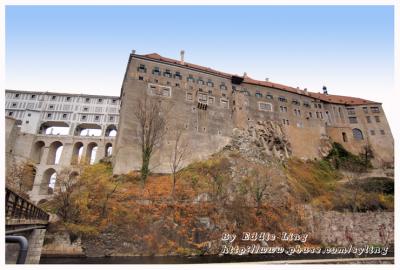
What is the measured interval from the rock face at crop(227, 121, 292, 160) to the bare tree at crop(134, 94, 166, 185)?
11.2m

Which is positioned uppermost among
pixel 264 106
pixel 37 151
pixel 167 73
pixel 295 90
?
pixel 295 90

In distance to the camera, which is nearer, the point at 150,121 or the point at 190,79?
the point at 150,121

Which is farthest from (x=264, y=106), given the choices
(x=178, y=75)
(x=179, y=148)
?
(x=179, y=148)

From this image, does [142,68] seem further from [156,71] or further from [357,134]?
[357,134]

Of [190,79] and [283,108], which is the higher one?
[190,79]

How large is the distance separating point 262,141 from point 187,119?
1307 centimetres

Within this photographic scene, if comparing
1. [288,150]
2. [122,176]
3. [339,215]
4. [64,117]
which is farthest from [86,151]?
[339,215]

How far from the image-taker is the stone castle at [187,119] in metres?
36.4

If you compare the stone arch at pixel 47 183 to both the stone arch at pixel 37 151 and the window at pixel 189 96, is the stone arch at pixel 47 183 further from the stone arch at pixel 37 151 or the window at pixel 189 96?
the window at pixel 189 96

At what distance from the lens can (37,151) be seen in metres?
46.6

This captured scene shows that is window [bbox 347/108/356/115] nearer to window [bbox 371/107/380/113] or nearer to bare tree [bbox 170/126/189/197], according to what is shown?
window [bbox 371/107/380/113]

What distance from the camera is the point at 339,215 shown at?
26406 millimetres

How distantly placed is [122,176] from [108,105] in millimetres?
29629

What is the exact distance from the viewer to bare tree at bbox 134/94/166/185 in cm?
3173
